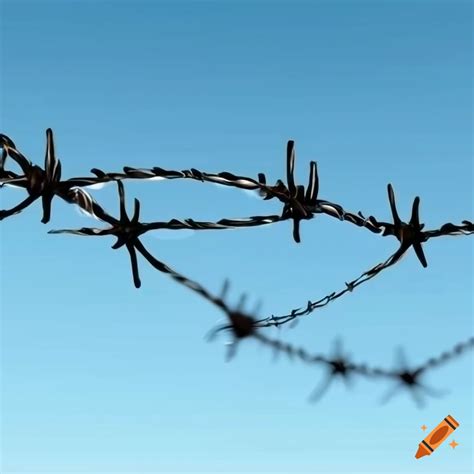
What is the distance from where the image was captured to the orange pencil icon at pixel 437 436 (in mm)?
2264

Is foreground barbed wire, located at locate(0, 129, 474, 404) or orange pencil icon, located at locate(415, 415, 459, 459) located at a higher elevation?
foreground barbed wire, located at locate(0, 129, 474, 404)

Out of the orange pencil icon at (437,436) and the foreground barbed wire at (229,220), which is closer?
the foreground barbed wire at (229,220)

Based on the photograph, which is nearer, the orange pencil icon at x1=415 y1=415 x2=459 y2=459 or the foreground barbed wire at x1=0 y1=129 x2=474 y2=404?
the foreground barbed wire at x1=0 y1=129 x2=474 y2=404

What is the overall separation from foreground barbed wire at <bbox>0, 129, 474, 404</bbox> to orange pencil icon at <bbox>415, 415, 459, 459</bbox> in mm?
209

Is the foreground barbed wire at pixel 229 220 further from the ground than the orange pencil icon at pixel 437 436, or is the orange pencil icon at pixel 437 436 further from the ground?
the foreground barbed wire at pixel 229 220

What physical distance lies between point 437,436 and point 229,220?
3.37ft

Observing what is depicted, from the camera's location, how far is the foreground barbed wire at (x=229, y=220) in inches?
61.9

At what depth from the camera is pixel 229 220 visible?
5.81 ft

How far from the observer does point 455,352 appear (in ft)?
7.67

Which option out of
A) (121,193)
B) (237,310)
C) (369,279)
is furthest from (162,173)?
(369,279)

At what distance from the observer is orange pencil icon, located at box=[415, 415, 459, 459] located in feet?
7.43

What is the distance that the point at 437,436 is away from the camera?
7.71 feet

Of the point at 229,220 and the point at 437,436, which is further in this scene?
the point at 437,436

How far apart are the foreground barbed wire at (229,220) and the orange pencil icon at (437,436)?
0.68ft
